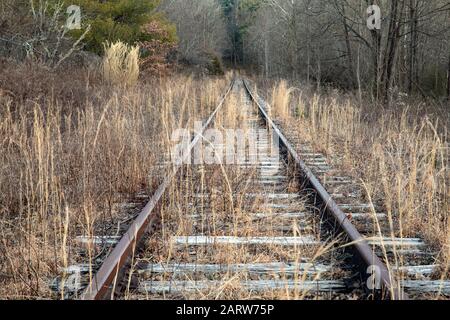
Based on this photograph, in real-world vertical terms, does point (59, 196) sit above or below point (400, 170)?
below

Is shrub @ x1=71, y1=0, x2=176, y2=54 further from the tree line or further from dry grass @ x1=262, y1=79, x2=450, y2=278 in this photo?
dry grass @ x1=262, y1=79, x2=450, y2=278

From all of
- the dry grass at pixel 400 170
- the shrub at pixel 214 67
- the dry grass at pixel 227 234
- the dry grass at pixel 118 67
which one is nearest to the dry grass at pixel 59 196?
the dry grass at pixel 227 234

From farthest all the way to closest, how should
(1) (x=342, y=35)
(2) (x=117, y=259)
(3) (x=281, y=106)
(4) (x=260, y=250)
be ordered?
(1) (x=342, y=35)
(3) (x=281, y=106)
(4) (x=260, y=250)
(2) (x=117, y=259)

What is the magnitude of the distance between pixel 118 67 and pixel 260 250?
37.8 feet

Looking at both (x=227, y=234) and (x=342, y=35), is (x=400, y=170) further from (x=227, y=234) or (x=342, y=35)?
(x=342, y=35)

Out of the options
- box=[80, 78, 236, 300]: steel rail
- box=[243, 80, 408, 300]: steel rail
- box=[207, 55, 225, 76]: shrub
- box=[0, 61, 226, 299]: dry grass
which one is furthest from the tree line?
box=[80, 78, 236, 300]: steel rail

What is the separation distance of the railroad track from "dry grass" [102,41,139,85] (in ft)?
30.2

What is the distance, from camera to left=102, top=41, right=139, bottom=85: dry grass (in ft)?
45.7

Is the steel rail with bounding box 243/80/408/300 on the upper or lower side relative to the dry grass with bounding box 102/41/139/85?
lower

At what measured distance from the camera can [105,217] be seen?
4367mm

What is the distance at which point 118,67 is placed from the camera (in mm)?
14211

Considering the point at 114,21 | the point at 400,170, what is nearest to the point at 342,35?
the point at 114,21
